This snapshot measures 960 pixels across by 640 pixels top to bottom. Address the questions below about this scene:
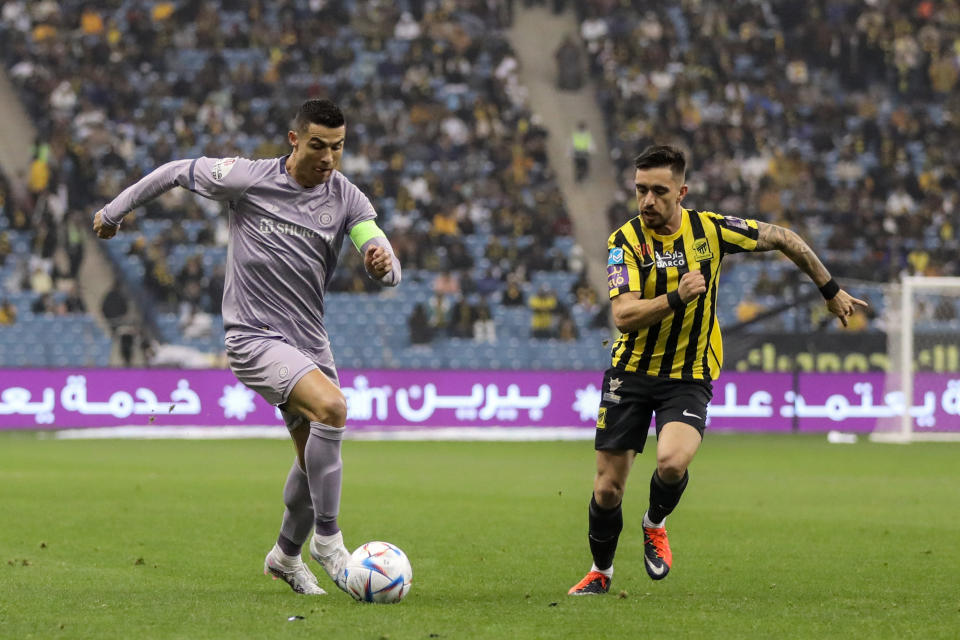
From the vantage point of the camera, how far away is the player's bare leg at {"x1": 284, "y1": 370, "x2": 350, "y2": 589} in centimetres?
668

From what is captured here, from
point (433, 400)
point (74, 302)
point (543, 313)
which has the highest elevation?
point (74, 302)

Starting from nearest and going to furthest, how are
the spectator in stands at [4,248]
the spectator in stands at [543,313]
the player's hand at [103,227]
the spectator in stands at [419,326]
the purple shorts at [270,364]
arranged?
the purple shorts at [270,364], the player's hand at [103,227], the spectator in stands at [419,326], the spectator in stands at [543,313], the spectator in stands at [4,248]

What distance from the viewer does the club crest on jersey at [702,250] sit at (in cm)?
714

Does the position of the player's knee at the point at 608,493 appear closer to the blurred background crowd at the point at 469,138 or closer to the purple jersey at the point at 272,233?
the purple jersey at the point at 272,233

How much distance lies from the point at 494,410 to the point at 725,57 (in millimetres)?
11813

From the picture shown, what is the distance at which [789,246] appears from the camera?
7168mm

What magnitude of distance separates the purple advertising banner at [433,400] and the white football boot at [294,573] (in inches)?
566

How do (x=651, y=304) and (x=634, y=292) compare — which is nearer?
(x=651, y=304)

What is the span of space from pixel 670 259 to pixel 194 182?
2.27 meters

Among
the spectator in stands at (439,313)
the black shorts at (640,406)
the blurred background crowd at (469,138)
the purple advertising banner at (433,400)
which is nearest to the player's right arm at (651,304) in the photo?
the black shorts at (640,406)

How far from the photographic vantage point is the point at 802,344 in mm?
21891

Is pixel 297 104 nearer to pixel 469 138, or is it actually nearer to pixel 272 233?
pixel 469 138

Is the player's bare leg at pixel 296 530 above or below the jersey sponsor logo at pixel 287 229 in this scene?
below

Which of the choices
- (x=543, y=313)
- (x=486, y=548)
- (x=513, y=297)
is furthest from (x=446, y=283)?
(x=486, y=548)
